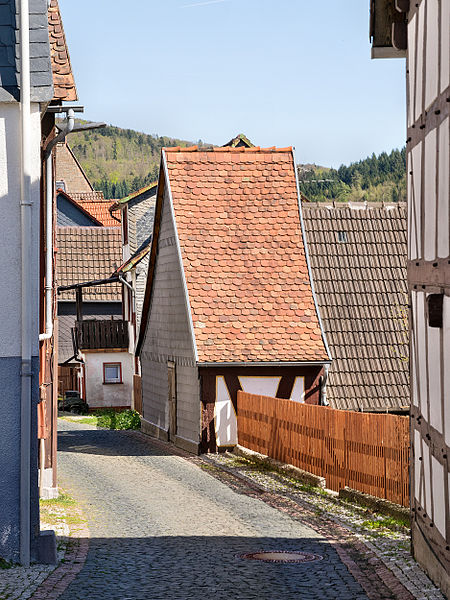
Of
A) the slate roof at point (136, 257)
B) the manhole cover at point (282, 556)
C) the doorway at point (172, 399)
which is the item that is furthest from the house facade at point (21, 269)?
the slate roof at point (136, 257)

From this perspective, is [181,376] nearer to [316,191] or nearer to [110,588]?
[110,588]

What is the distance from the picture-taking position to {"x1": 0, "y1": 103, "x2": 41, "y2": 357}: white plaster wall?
39.4 ft

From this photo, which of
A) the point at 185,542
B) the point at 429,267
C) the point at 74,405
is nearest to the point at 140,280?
the point at 74,405

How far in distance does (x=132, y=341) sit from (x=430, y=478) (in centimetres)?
3248

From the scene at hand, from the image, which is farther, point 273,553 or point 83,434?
point 83,434

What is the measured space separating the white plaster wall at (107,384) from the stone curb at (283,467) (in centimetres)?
1972

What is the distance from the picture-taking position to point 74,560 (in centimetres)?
1251

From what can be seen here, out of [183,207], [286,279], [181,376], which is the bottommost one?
[181,376]

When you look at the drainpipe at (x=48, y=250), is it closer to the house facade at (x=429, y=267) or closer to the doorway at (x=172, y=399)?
the house facade at (x=429, y=267)

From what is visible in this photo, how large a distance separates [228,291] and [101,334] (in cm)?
1834

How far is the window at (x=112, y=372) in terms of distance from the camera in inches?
1758

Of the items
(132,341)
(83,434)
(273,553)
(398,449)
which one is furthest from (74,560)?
(132,341)

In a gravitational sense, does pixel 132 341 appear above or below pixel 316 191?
below

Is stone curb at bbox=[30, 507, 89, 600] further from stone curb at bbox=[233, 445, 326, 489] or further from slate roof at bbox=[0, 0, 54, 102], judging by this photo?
stone curb at bbox=[233, 445, 326, 489]
